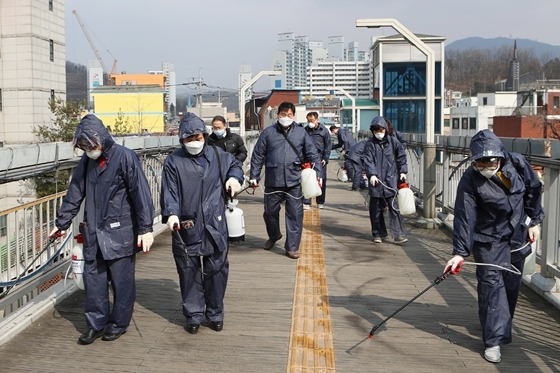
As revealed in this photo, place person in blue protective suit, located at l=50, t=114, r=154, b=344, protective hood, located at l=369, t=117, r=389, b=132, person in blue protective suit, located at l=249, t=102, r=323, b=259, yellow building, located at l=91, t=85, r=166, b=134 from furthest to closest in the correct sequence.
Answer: yellow building, located at l=91, t=85, r=166, b=134 → protective hood, located at l=369, t=117, r=389, b=132 → person in blue protective suit, located at l=249, t=102, r=323, b=259 → person in blue protective suit, located at l=50, t=114, r=154, b=344

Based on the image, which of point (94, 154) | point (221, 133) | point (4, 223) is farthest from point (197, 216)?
point (221, 133)

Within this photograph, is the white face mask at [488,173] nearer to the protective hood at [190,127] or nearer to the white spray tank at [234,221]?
the protective hood at [190,127]

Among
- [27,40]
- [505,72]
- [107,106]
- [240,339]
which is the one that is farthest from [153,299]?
[505,72]

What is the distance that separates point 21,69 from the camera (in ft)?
158

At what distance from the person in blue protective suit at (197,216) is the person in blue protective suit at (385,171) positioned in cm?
444

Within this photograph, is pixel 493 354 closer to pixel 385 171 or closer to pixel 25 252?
pixel 25 252

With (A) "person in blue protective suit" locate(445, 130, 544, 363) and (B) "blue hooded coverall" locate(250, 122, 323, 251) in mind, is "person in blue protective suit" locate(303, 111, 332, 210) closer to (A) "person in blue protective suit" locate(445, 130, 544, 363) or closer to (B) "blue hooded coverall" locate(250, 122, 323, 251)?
(B) "blue hooded coverall" locate(250, 122, 323, 251)

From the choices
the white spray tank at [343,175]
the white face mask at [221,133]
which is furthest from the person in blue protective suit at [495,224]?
the white spray tank at [343,175]

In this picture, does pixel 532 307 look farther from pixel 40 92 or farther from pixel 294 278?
pixel 40 92

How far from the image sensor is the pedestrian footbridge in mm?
5129

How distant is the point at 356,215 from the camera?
13234 millimetres

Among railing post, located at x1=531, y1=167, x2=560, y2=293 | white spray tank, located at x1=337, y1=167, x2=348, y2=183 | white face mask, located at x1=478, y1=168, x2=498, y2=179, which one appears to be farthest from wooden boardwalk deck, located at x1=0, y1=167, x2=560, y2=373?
white spray tank, located at x1=337, y1=167, x2=348, y2=183

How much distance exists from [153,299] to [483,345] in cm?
322

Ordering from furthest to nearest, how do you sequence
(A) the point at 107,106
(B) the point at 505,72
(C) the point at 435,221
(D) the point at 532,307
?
(B) the point at 505,72 → (A) the point at 107,106 → (C) the point at 435,221 → (D) the point at 532,307
